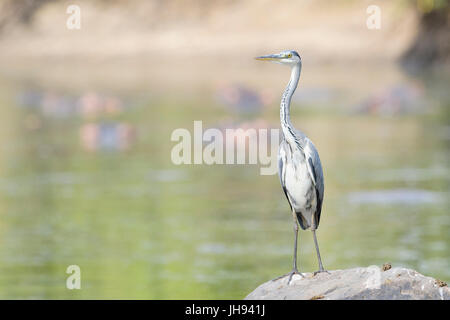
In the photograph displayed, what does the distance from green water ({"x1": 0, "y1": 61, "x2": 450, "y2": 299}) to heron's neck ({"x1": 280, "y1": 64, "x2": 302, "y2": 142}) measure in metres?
6.85

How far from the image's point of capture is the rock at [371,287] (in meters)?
7.62

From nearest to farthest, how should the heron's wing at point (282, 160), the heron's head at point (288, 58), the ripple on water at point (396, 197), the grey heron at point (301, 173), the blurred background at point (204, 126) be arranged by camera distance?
the heron's head at point (288, 58), the grey heron at point (301, 173), the heron's wing at point (282, 160), the blurred background at point (204, 126), the ripple on water at point (396, 197)

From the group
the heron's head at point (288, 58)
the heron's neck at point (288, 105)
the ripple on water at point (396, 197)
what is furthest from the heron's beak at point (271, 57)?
the ripple on water at point (396, 197)

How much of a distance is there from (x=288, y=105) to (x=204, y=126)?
71.2 feet

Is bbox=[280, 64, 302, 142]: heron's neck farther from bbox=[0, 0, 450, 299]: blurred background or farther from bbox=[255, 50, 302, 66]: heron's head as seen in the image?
bbox=[0, 0, 450, 299]: blurred background

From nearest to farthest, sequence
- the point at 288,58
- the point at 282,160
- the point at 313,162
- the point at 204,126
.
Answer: the point at 288,58 → the point at 313,162 → the point at 282,160 → the point at 204,126

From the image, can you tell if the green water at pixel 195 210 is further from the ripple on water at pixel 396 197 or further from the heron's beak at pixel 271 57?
the heron's beak at pixel 271 57

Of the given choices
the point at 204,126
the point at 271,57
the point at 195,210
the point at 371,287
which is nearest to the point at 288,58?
the point at 271,57

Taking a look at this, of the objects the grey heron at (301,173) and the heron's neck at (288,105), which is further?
the grey heron at (301,173)

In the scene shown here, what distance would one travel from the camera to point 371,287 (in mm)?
7629

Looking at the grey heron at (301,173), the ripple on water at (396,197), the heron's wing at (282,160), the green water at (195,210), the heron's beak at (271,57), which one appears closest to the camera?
the heron's beak at (271,57)

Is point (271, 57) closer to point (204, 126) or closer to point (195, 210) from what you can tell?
point (195, 210)

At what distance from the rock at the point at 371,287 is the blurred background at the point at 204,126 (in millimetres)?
6705

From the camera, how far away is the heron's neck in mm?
7672
